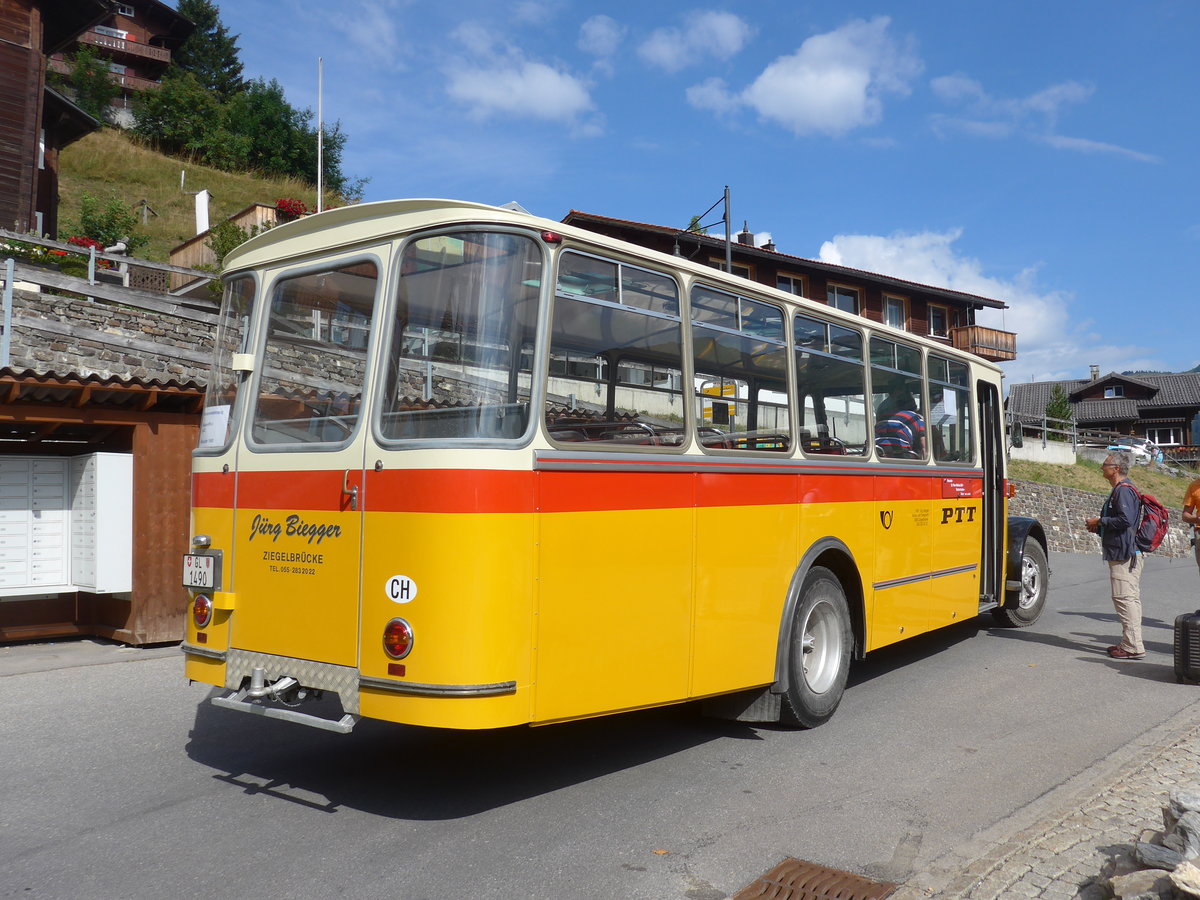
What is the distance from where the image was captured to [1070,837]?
14.2ft

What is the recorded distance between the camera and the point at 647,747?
5973mm

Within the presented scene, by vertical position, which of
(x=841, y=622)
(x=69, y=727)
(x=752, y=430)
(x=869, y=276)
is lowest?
(x=69, y=727)

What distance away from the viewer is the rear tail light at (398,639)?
4324 mm

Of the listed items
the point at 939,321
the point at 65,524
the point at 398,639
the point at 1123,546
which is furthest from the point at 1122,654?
the point at 939,321

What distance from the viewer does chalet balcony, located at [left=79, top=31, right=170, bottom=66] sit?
2339 inches

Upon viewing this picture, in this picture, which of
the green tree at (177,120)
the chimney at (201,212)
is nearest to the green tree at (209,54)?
the green tree at (177,120)

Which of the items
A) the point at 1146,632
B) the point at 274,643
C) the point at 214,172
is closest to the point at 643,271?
the point at 274,643

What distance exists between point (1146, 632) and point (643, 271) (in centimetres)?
849

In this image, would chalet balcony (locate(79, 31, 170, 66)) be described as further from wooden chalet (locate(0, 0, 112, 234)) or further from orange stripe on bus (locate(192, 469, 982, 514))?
orange stripe on bus (locate(192, 469, 982, 514))

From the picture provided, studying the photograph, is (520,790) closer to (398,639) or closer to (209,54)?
(398,639)

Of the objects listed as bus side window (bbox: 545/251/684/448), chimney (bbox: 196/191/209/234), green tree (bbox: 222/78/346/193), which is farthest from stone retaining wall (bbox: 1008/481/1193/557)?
green tree (bbox: 222/78/346/193)

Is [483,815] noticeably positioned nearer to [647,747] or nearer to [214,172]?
[647,747]

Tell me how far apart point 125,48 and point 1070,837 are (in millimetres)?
69362

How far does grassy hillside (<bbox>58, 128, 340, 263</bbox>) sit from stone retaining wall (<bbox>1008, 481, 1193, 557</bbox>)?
32.8 metres
